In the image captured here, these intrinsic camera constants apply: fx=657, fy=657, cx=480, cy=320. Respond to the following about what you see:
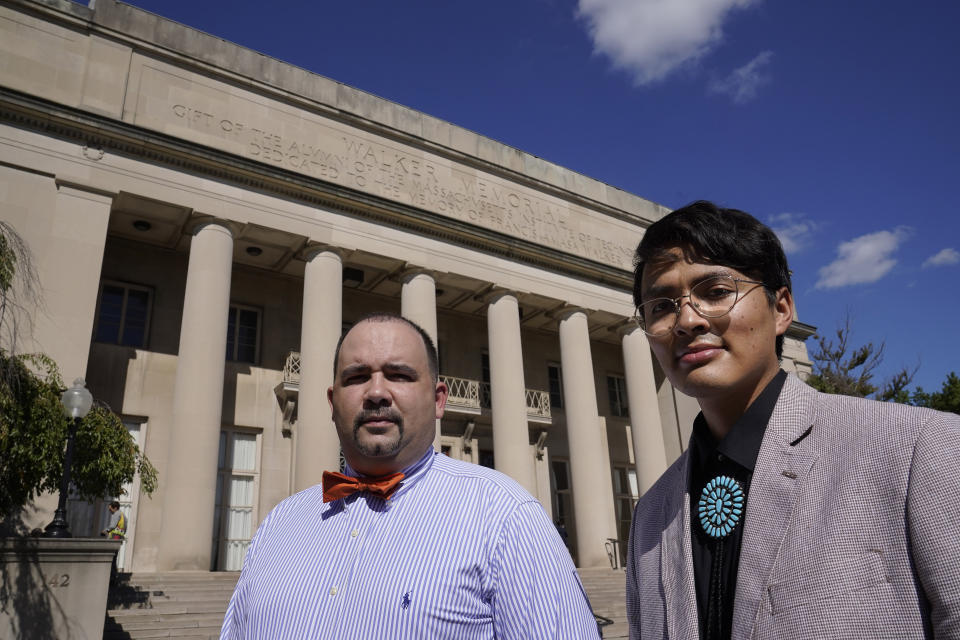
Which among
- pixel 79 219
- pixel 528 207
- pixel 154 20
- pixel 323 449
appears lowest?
pixel 323 449

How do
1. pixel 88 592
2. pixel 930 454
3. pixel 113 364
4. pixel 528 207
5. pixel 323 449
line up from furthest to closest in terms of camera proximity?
pixel 528 207
pixel 113 364
pixel 323 449
pixel 88 592
pixel 930 454

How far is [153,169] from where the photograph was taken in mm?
16688

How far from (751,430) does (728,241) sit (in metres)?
0.65

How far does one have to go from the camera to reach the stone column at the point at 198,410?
47.2 ft

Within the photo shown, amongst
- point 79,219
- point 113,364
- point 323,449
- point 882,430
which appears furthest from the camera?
point 113,364

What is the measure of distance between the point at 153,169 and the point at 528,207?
1268 centimetres

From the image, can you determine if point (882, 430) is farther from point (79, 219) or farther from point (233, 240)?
point (233, 240)

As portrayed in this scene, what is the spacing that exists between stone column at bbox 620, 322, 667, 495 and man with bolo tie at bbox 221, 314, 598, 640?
69.5ft

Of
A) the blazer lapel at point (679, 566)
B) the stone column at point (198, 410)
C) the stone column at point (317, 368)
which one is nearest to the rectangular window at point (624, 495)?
the stone column at point (317, 368)

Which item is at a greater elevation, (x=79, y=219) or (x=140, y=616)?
(x=79, y=219)

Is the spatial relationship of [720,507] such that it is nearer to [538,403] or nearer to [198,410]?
[198,410]

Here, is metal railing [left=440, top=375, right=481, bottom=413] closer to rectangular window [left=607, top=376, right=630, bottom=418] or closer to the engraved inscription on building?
the engraved inscription on building

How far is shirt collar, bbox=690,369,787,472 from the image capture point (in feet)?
7.07

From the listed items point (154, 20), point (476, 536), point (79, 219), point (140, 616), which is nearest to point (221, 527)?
point (140, 616)
